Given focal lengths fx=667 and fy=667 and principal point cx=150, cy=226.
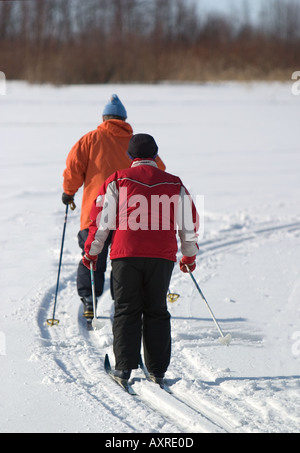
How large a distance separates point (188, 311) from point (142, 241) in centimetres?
145

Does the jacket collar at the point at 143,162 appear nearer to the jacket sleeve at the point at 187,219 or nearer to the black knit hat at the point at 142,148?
the black knit hat at the point at 142,148

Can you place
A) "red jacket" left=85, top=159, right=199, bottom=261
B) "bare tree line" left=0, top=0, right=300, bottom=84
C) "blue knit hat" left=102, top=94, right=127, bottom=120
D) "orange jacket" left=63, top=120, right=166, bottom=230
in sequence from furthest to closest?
"bare tree line" left=0, top=0, right=300, bottom=84, "blue knit hat" left=102, top=94, right=127, bottom=120, "orange jacket" left=63, top=120, right=166, bottom=230, "red jacket" left=85, top=159, right=199, bottom=261

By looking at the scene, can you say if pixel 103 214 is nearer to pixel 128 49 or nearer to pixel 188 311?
pixel 188 311

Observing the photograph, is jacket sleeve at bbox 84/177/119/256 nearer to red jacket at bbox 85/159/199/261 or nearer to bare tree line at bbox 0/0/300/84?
red jacket at bbox 85/159/199/261

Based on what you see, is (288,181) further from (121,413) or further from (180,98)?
(180,98)

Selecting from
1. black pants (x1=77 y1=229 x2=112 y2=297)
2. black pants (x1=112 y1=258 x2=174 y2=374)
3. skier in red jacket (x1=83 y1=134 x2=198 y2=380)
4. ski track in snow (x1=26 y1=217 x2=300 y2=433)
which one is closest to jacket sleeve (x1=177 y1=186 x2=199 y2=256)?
skier in red jacket (x1=83 y1=134 x2=198 y2=380)

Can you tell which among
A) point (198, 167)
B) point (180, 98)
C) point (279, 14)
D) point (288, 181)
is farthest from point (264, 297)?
point (279, 14)

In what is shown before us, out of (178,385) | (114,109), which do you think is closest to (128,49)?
(114,109)

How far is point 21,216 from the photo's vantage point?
7.18 meters

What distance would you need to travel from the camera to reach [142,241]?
3436mm

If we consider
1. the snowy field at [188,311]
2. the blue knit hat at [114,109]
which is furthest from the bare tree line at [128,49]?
the blue knit hat at [114,109]

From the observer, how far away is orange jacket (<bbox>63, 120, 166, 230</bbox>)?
14.7 feet

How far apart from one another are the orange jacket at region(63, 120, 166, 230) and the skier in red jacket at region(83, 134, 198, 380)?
914 mm
